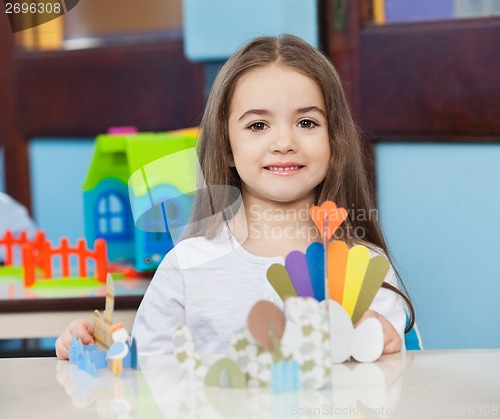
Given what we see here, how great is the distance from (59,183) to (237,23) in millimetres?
950

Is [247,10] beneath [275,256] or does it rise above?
above

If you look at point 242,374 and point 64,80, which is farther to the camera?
point 64,80

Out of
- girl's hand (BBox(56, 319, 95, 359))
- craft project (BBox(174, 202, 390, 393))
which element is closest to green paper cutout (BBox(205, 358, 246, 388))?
craft project (BBox(174, 202, 390, 393))

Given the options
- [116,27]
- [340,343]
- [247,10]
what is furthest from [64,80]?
[340,343]

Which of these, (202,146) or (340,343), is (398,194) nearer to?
(202,146)

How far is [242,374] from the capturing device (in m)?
0.81

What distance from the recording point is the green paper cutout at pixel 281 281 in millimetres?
888

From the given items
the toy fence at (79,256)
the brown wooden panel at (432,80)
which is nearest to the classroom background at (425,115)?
the brown wooden panel at (432,80)

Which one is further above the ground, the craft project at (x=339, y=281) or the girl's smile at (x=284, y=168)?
the girl's smile at (x=284, y=168)

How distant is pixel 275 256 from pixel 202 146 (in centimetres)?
19

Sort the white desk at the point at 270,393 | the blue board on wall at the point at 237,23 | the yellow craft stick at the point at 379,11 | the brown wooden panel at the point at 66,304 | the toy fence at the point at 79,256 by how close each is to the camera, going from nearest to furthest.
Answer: the white desk at the point at 270,393 → the brown wooden panel at the point at 66,304 → the toy fence at the point at 79,256 → the yellow craft stick at the point at 379,11 → the blue board on wall at the point at 237,23

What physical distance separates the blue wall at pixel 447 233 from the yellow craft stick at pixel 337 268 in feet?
3.04

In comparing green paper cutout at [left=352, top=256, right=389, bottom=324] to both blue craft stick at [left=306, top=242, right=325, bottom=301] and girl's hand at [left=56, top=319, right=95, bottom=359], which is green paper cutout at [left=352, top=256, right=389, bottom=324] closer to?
blue craft stick at [left=306, top=242, right=325, bottom=301]

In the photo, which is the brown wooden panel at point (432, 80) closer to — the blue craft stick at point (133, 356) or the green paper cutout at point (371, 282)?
the green paper cutout at point (371, 282)
